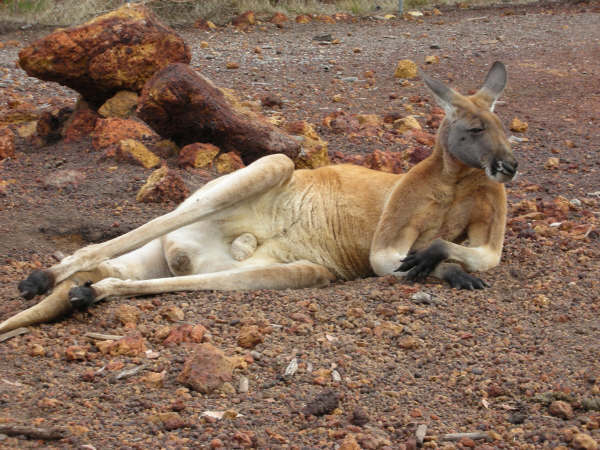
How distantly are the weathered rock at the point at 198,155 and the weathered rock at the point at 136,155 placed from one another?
0.93 ft

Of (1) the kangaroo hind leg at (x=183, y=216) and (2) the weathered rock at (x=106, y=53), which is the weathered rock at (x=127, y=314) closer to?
(1) the kangaroo hind leg at (x=183, y=216)

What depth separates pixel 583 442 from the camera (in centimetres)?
273

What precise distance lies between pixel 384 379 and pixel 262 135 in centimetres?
360

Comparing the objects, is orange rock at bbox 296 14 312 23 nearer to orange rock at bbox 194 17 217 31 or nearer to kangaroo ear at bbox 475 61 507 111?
orange rock at bbox 194 17 217 31

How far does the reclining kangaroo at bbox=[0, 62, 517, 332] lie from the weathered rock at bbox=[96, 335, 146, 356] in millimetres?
567

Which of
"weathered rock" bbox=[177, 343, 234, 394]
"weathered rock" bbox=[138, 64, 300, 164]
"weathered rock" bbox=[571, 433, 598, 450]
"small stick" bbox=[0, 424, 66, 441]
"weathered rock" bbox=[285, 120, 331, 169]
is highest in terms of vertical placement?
"small stick" bbox=[0, 424, 66, 441]

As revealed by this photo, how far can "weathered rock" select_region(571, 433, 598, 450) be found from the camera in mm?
2711

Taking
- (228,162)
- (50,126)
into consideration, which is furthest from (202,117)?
(50,126)

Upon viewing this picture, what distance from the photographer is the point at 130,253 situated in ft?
16.4

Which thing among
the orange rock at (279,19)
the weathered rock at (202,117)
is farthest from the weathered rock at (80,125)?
the orange rock at (279,19)

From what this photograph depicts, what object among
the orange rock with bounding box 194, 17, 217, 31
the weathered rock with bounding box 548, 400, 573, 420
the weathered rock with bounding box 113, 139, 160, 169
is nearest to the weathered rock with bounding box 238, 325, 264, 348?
the weathered rock with bounding box 548, 400, 573, 420

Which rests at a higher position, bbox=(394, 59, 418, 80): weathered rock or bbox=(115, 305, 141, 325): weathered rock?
bbox=(115, 305, 141, 325): weathered rock

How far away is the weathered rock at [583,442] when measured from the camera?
8.89 feet

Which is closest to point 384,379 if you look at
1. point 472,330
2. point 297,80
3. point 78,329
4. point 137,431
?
point 472,330
